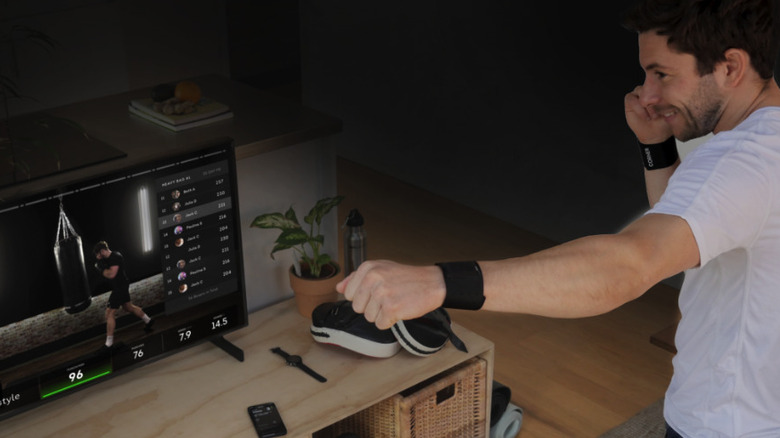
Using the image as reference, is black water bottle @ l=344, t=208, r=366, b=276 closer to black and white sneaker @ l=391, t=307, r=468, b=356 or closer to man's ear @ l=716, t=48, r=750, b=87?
black and white sneaker @ l=391, t=307, r=468, b=356

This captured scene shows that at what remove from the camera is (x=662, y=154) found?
1765 millimetres

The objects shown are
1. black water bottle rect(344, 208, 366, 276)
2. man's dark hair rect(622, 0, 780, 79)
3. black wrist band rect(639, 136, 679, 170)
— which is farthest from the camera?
black water bottle rect(344, 208, 366, 276)

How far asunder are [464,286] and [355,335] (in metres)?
1.05

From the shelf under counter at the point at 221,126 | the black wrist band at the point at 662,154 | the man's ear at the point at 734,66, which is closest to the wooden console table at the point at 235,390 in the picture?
the shelf under counter at the point at 221,126

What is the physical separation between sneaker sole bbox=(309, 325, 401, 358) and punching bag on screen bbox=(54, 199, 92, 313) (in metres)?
0.53

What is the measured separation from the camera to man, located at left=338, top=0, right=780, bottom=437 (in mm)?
1115

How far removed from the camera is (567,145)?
4176 millimetres

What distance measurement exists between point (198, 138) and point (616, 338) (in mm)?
1778

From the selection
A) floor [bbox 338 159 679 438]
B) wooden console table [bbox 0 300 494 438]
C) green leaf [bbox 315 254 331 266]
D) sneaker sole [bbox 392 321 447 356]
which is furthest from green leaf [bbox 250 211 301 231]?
floor [bbox 338 159 679 438]

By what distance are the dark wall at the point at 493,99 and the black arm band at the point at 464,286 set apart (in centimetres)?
283

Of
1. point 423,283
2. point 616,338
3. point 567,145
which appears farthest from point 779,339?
point 567,145

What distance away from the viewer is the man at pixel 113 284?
1897mm

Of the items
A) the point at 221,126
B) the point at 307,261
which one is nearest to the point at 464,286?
the point at 307,261

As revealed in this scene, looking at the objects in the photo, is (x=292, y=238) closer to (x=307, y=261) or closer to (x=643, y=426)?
(x=307, y=261)
